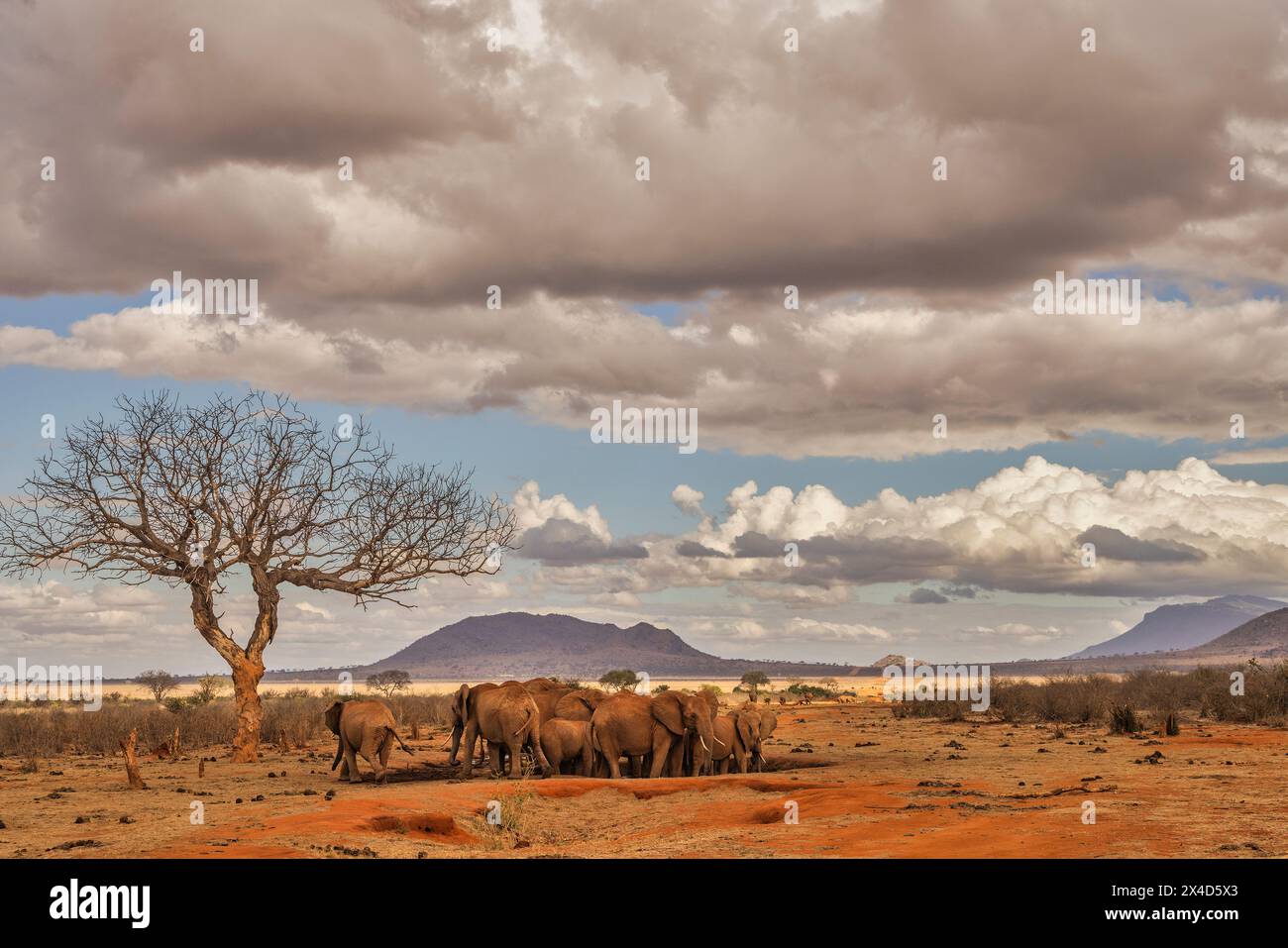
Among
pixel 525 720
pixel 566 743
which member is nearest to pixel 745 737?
pixel 566 743

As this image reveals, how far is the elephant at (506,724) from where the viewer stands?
25281mm

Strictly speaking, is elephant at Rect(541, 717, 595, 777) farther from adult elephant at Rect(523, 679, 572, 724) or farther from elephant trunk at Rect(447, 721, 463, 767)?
elephant trunk at Rect(447, 721, 463, 767)

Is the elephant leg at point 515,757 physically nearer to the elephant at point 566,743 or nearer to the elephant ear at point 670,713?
the elephant at point 566,743

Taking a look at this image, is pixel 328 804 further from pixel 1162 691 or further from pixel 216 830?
pixel 1162 691

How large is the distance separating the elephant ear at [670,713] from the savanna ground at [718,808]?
2643mm

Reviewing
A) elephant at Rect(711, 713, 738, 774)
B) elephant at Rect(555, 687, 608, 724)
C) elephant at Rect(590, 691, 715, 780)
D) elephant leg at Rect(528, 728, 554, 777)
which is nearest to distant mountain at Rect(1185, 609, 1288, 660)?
elephant at Rect(711, 713, 738, 774)

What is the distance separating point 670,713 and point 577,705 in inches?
109

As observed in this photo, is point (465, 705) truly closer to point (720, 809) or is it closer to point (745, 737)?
point (745, 737)

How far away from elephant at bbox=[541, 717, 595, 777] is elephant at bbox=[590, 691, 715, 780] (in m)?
0.26

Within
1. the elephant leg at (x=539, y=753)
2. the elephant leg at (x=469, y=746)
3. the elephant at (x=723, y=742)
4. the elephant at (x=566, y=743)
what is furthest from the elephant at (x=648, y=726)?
the elephant leg at (x=469, y=746)

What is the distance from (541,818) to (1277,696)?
30356 millimetres

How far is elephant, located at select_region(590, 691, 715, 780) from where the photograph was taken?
2508 centimetres

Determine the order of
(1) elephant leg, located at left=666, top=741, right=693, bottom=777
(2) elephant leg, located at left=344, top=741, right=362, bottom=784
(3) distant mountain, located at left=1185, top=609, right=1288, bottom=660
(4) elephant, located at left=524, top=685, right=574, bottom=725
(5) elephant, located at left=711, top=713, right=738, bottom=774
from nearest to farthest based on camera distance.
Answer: (2) elephant leg, located at left=344, top=741, right=362, bottom=784, (1) elephant leg, located at left=666, top=741, right=693, bottom=777, (5) elephant, located at left=711, top=713, right=738, bottom=774, (4) elephant, located at left=524, top=685, right=574, bottom=725, (3) distant mountain, located at left=1185, top=609, right=1288, bottom=660
